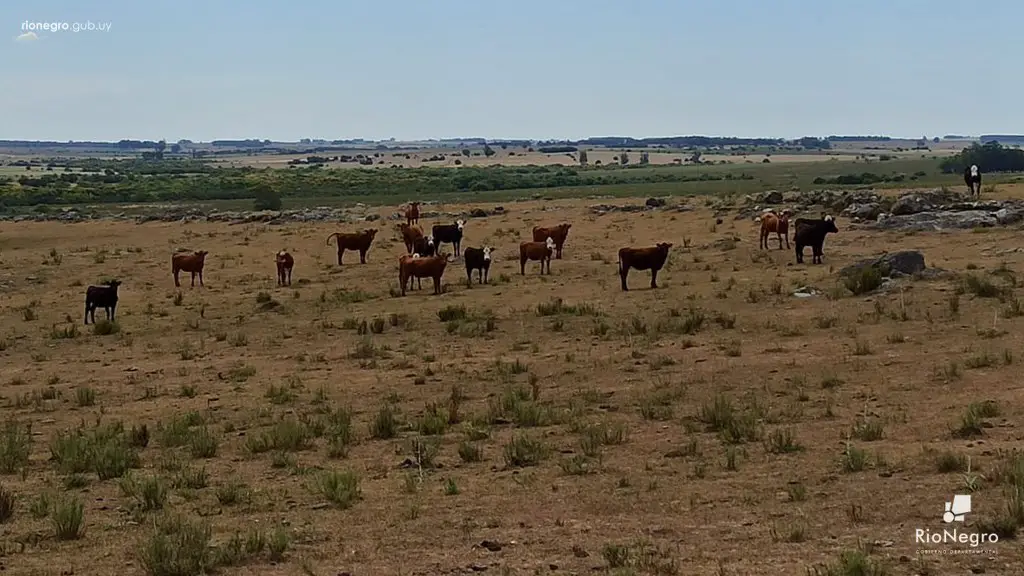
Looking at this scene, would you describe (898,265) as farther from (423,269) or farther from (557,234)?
(557,234)

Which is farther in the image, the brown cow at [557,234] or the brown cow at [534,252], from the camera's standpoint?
the brown cow at [557,234]

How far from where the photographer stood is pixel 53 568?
368 inches

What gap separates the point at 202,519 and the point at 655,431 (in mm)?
5778

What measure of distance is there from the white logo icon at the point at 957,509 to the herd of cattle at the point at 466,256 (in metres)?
18.7

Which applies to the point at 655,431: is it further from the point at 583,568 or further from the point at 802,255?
the point at 802,255

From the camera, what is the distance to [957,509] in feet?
31.0

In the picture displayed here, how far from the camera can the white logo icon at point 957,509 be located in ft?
30.2

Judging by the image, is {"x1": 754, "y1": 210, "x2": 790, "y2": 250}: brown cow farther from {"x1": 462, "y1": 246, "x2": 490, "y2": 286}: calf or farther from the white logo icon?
the white logo icon

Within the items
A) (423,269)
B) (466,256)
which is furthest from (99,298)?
(466,256)

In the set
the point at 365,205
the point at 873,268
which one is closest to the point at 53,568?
the point at 873,268

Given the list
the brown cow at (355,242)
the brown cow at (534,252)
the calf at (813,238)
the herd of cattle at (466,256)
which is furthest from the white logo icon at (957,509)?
the brown cow at (355,242)

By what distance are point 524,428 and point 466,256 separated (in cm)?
1701

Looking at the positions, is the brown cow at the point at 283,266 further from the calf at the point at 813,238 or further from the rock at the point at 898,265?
the rock at the point at 898,265

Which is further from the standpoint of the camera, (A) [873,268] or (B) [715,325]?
(A) [873,268]
